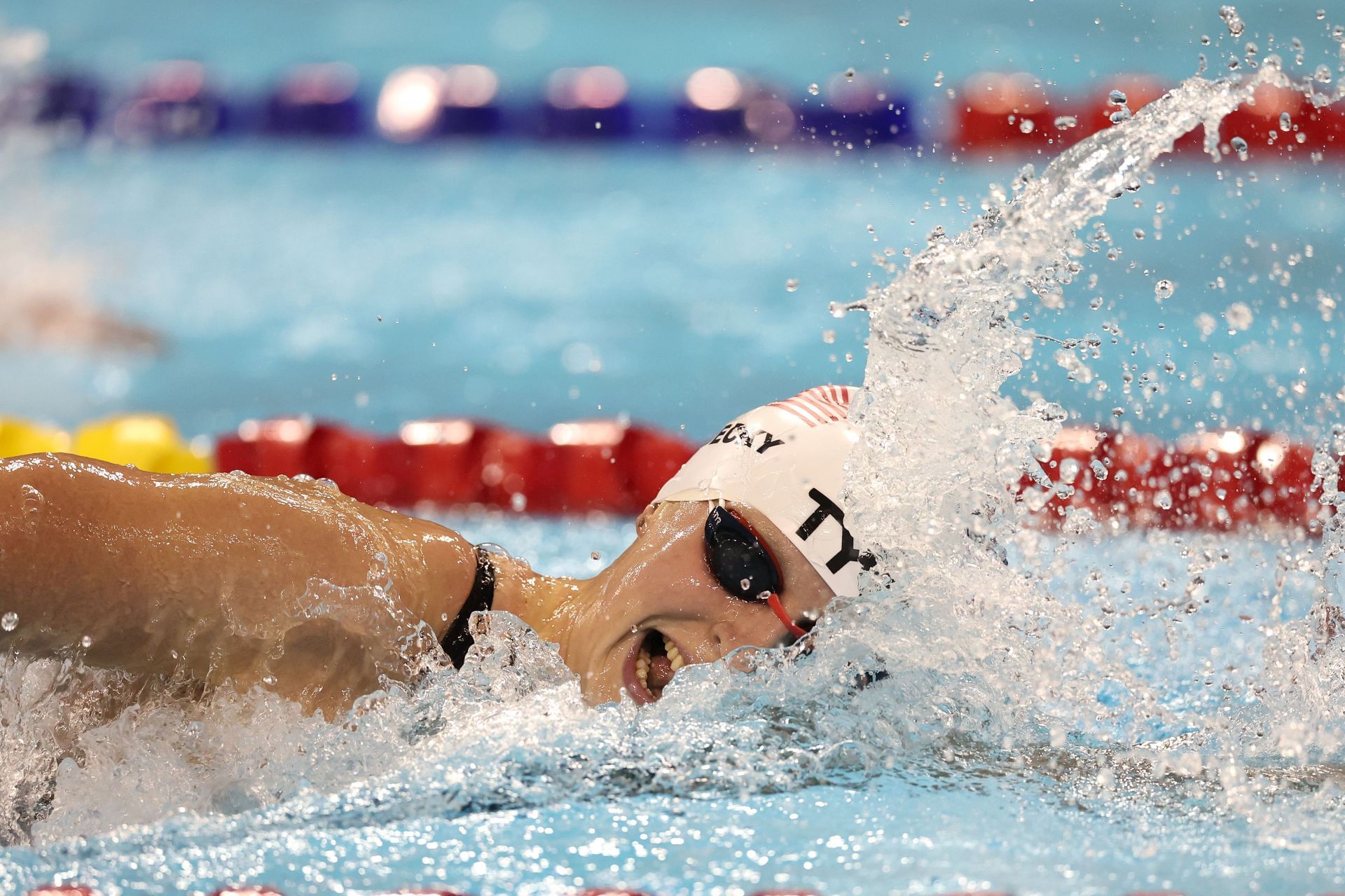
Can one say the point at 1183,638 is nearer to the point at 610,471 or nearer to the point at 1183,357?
the point at 610,471

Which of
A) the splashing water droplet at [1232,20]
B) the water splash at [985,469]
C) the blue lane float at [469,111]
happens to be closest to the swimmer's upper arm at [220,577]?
the water splash at [985,469]

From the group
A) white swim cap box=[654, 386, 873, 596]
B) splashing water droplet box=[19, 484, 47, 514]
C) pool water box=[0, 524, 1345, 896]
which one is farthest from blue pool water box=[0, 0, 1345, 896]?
splashing water droplet box=[19, 484, 47, 514]

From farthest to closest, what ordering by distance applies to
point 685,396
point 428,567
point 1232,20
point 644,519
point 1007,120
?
point 1007,120
point 685,396
point 1232,20
point 644,519
point 428,567

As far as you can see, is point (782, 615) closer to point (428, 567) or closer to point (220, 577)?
point (428, 567)

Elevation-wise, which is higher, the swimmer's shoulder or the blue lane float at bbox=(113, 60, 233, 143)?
the blue lane float at bbox=(113, 60, 233, 143)

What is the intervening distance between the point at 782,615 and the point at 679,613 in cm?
13

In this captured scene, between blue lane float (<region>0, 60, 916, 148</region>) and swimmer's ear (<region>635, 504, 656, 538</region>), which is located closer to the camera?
swimmer's ear (<region>635, 504, 656, 538</region>)

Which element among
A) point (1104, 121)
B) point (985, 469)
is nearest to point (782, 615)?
point (985, 469)

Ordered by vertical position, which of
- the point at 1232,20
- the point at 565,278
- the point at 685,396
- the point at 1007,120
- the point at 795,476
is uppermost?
the point at 1007,120

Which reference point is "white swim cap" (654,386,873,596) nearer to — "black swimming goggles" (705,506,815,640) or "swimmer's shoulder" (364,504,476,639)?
"black swimming goggles" (705,506,815,640)

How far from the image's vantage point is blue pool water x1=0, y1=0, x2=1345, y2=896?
142 centimetres

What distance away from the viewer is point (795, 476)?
182 centimetres

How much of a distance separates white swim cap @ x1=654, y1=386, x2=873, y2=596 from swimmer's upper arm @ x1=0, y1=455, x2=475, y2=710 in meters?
0.35

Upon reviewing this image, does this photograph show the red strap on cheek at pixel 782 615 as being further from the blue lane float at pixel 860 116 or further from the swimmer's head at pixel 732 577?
the blue lane float at pixel 860 116
